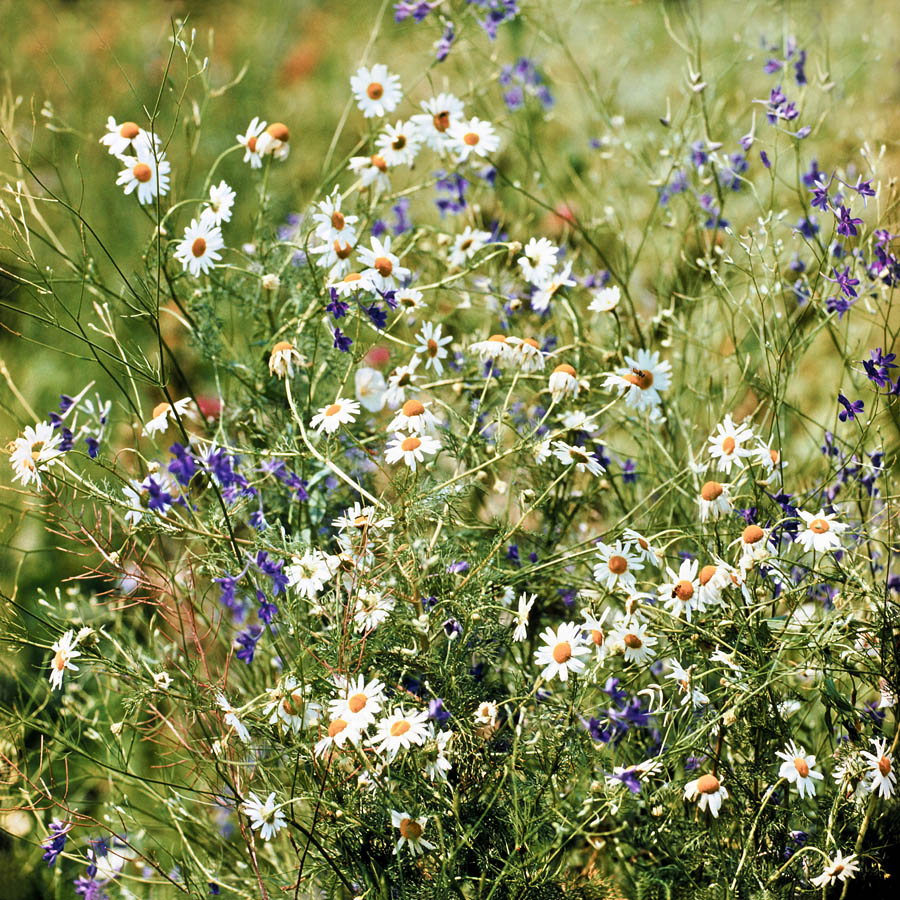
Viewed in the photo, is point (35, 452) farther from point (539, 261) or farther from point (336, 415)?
point (539, 261)

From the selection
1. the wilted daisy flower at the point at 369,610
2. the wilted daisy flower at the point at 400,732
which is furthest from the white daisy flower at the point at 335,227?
the wilted daisy flower at the point at 400,732

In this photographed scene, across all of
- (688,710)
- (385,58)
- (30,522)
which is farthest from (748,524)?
(385,58)

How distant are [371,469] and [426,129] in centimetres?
40

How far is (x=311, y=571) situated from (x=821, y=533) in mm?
443

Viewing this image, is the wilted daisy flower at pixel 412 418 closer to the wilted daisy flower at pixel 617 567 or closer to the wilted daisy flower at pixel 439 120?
the wilted daisy flower at pixel 617 567

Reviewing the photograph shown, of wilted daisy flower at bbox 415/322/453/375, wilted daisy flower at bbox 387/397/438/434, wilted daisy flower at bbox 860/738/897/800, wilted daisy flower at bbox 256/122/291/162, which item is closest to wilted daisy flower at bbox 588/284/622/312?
wilted daisy flower at bbox 415/322/453/375

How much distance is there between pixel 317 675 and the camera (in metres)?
0.90

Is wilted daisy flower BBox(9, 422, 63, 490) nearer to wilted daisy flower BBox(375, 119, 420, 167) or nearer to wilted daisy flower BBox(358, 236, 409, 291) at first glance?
wilted daisy flower BBox(358, 236, 409, 291)

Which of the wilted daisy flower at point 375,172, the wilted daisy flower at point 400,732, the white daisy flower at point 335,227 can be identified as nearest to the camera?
the wilted daisy flower at point 400,732

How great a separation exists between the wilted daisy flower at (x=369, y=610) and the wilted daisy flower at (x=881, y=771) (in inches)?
16.4

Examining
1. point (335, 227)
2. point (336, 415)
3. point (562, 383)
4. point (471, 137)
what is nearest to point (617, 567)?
point (562, 383)

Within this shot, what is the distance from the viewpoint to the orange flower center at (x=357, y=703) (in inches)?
32.0

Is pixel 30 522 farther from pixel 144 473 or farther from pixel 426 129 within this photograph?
pixel 426 129

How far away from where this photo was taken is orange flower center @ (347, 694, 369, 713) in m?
0.81
